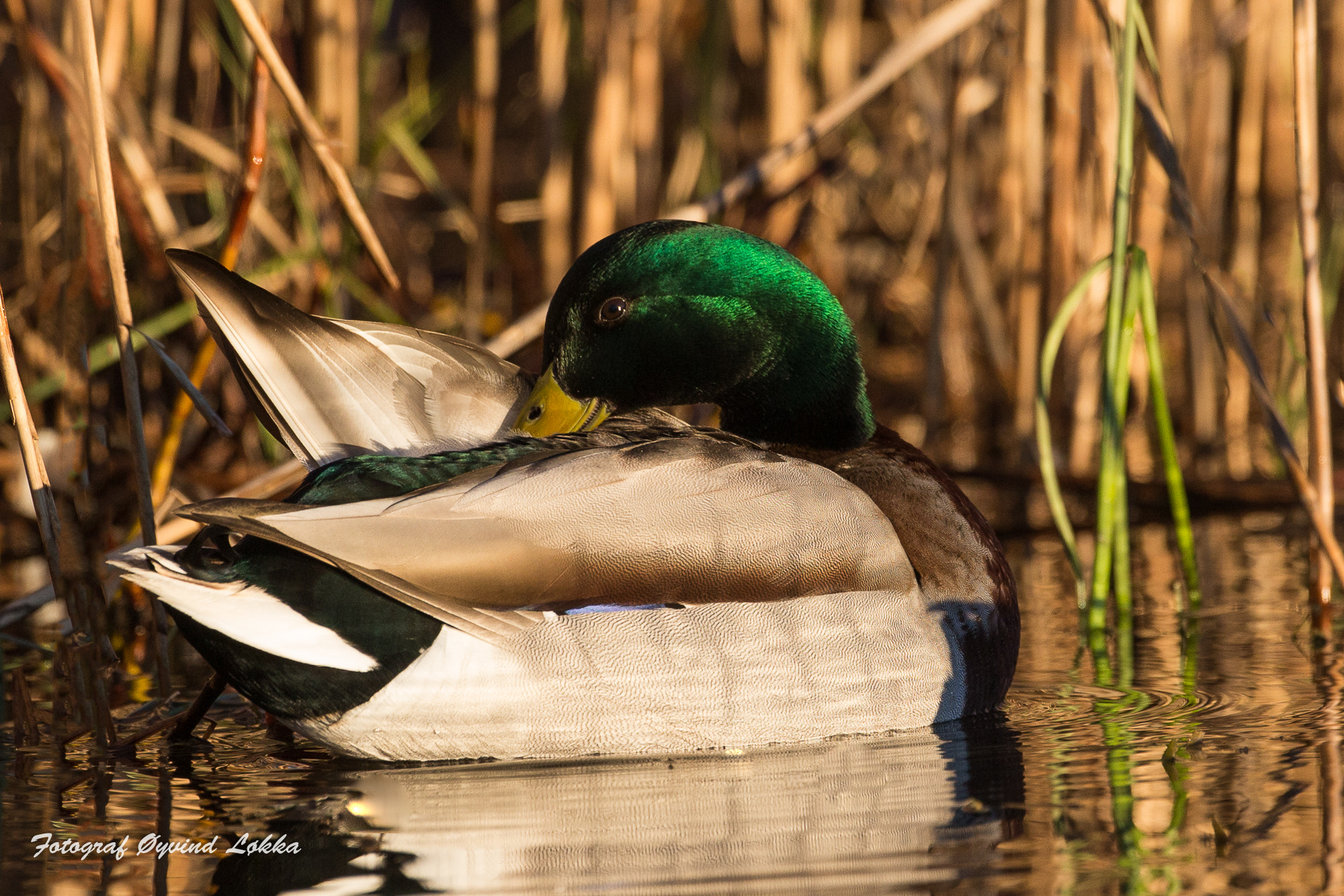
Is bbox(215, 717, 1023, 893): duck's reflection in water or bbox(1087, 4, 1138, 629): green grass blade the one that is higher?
bbox(1087, 4, 1138, 629): green grass blade

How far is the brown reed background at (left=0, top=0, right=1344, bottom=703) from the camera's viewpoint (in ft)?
14.8

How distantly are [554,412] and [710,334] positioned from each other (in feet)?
1.13

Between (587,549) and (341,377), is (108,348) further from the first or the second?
(587,549)

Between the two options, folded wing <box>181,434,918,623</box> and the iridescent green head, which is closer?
folded wing <box>181,434,918,623</box>

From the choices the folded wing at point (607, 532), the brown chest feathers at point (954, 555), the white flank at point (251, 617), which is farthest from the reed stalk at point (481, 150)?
the white flank at point (251, 617)

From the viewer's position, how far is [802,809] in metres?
2.55

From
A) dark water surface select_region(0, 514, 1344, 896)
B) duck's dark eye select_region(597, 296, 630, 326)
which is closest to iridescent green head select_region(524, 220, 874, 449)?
duck's dark eye select_region(597, 296, 630, 326)

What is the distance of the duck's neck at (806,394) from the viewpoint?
347 cm

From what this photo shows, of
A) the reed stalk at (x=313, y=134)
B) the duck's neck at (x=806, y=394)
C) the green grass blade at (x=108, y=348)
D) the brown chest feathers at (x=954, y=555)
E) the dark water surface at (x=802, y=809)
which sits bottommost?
the dark water surface at (x=802, y=809)

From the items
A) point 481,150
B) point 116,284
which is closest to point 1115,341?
point 116,284

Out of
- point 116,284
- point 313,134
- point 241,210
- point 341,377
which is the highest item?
point 313,134

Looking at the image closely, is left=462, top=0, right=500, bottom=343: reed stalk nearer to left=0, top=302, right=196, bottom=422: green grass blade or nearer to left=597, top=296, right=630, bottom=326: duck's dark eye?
left=0, top=302, right=196, bottom=422: green grass blade

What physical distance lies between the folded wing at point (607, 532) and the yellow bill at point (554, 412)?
16.7 inches

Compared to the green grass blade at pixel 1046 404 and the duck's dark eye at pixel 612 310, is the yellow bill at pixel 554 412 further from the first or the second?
the green grass blade at pixel 1046 404
